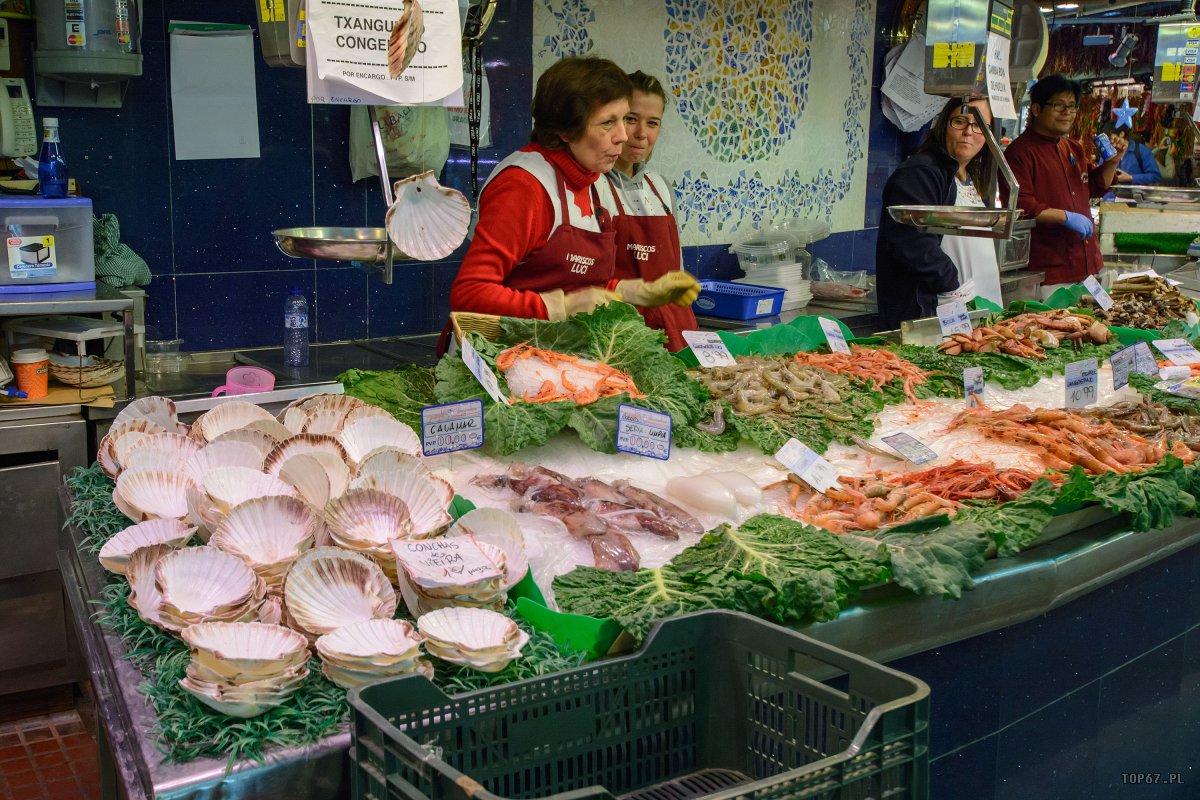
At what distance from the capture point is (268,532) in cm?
180

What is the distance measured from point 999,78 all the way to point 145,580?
3131mm

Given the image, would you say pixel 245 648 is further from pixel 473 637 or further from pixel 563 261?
pixel 563 261

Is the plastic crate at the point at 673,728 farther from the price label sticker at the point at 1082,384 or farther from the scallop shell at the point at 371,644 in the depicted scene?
Answer: the price label sticker at the point at 1082,384

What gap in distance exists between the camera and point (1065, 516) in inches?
94.1

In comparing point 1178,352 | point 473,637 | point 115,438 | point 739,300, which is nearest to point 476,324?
point 115,438

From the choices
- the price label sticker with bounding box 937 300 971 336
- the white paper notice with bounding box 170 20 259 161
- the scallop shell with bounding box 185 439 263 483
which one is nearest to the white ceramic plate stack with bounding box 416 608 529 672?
the scallop shell with bounding box 185 439 263 483

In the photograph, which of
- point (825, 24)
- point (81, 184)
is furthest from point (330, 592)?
point (825, 24)

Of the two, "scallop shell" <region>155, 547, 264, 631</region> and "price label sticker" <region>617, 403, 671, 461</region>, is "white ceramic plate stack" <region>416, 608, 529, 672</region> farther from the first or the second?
"price label sticker" <region>617, 403, 671, 461</region>

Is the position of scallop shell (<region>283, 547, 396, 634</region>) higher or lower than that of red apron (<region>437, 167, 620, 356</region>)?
lower

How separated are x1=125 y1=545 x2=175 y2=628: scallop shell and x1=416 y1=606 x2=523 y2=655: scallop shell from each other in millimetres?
409

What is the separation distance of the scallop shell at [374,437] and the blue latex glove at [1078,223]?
4930 millimetres

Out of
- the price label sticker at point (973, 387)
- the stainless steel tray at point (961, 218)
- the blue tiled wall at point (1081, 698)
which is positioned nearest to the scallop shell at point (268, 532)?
the blue tiled wall at point (1081, 698)

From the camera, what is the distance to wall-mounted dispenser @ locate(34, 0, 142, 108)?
3910 millimetres

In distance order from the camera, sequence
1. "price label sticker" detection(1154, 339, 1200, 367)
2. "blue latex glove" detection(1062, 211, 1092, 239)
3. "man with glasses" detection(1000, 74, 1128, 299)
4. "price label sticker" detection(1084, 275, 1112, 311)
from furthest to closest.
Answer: "man with glasses" detection(1000, 74, 1128, 299), "blue latex glove" detection(1062, 211, 1092, 239), "price label sticker" detection(1084, 275, 1112, 311), "price label sticker" detection(1154, 339, 1200, 367)
